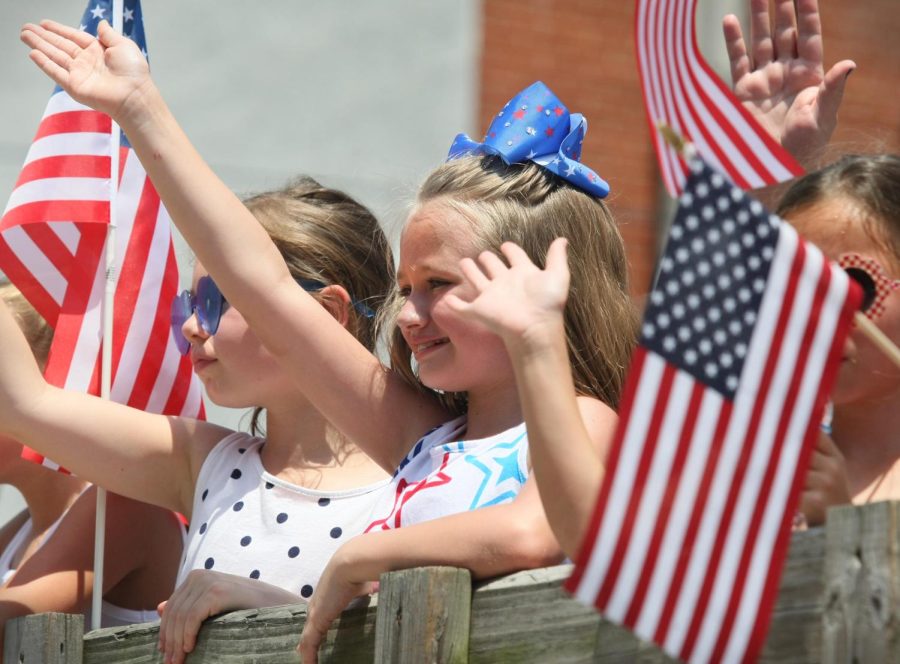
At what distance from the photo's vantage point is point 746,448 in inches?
65.9

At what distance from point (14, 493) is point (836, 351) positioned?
4.63 meters

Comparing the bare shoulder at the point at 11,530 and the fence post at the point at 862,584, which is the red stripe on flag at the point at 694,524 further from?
the bare shoulder at the point at 11,530

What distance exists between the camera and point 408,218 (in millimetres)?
2896

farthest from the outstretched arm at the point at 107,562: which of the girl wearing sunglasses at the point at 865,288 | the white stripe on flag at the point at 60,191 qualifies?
the girl wearing sunglasses at the point at 865,288

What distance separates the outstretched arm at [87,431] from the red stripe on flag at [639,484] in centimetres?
177

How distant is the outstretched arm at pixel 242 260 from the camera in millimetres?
2707

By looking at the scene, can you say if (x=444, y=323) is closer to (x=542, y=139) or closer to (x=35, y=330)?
(x=542, y=139)

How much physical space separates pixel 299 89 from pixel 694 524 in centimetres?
606

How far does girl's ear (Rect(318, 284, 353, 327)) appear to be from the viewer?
3271mm

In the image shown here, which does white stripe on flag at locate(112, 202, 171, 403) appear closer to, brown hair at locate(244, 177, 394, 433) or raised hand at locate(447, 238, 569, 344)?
brown hair at locate(244, 177, 394, 433)

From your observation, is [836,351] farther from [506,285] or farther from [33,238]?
[33,238]

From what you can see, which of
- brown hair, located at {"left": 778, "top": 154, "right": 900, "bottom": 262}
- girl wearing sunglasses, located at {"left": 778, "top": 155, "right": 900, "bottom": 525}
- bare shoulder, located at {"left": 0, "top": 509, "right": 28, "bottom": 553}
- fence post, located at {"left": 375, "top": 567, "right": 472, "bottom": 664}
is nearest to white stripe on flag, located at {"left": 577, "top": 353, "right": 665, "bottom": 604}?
fence post, located at {"left": 375, "top": 567, "right": 472, "bottom": 664}

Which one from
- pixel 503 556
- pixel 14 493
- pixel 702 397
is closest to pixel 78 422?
pixel 503 556

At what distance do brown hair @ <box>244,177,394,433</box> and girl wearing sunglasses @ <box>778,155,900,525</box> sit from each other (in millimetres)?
1190
